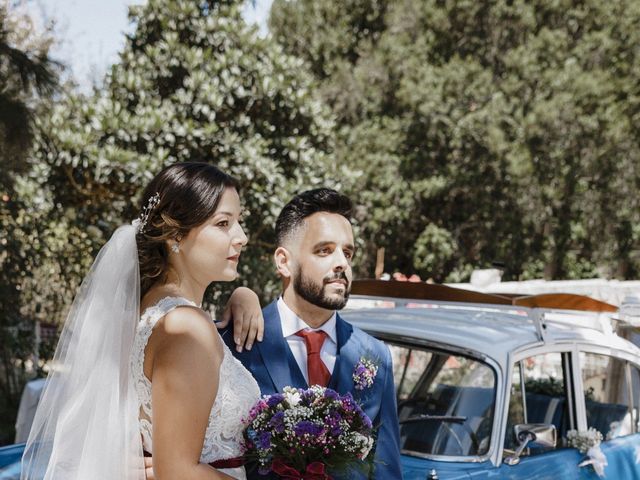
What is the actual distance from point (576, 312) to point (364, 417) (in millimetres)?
2381

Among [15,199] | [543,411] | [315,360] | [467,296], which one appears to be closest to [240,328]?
[315,360]

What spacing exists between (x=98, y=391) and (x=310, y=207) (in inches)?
42.5

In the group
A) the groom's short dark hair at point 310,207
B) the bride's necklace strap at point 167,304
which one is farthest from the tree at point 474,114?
the bride's necklace strap at point 167,304

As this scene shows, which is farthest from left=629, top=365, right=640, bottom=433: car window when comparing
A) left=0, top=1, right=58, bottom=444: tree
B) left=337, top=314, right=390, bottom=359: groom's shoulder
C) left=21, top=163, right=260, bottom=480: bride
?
left=0, top=1, right=58, bottom=444: tree

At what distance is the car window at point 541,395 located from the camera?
13.5ft

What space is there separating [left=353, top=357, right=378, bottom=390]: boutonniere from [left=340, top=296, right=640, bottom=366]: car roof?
53.5 inches

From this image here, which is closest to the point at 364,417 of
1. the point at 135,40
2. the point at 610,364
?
the point at 610,364

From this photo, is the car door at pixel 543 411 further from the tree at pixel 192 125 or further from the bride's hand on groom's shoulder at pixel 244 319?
the tree at pixel 192 125

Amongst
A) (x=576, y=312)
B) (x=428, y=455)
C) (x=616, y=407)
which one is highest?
(x=576, y=312)

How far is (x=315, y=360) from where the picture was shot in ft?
9.59

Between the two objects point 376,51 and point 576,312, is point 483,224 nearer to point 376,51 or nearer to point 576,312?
point 376,51

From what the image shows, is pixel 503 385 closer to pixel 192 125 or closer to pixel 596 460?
pixel 596 460

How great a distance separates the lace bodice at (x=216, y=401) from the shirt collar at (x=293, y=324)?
1.95ft

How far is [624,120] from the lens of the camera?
19531 millimetres
